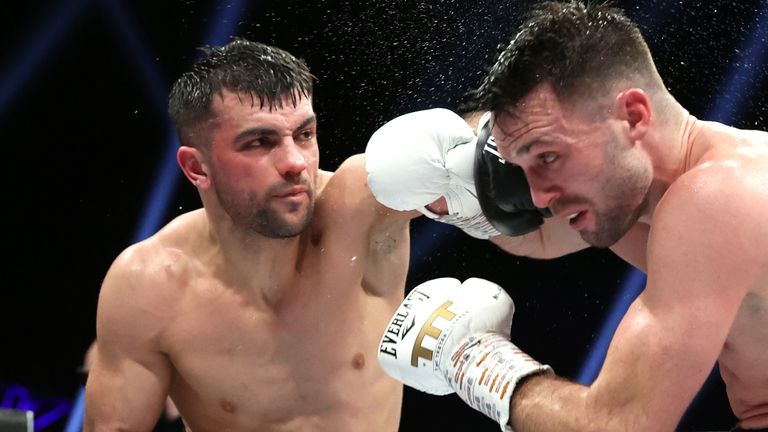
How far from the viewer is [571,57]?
5.69 feet

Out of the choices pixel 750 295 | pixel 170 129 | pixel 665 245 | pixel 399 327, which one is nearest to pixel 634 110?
pixel 665 245

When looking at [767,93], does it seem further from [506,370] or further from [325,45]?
[506,370]

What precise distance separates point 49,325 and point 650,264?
8.86 feet

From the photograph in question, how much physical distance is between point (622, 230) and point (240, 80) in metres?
1.05

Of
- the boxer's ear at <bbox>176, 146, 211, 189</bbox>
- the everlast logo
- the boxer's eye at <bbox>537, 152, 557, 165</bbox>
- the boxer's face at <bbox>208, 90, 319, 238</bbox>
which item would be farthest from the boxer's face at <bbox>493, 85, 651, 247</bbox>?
the boxer's ear at <bbox>176, 146, 211, 189</bbox>

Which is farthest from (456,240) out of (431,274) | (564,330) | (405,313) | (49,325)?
(405,313)

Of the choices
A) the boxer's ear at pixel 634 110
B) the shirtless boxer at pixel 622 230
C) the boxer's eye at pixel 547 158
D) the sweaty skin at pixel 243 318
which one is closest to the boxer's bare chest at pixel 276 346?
the sweaty skin at pixel 243 318

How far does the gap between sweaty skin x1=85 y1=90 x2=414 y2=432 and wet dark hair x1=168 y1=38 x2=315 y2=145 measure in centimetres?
4

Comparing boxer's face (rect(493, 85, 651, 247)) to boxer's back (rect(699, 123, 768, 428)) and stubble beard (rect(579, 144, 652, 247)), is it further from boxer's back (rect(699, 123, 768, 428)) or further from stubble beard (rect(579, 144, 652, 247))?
boxer's back (rect(699, 123, 768, 428))

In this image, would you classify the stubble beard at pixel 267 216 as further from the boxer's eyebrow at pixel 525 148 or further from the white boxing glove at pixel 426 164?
the boxer's eyebrow at pixel 525 148

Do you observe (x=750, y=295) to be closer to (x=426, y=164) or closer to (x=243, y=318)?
(x=426, y=164)

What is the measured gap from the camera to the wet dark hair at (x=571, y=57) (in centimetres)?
173

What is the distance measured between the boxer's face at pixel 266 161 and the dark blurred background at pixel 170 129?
4.73ft

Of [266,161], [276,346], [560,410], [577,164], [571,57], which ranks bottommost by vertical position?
[276,346]
